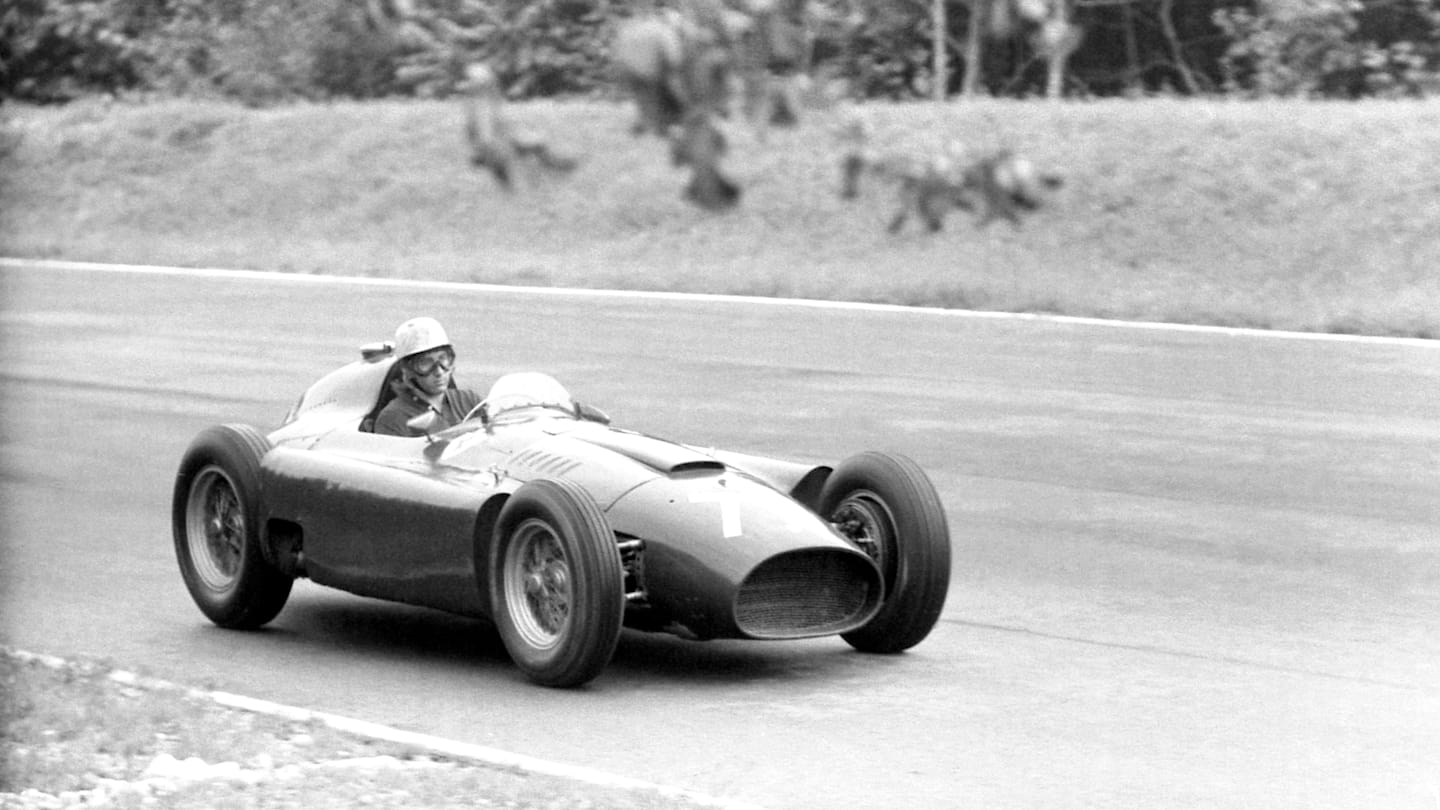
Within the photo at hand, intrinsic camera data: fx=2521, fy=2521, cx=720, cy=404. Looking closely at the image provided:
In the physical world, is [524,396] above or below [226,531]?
above

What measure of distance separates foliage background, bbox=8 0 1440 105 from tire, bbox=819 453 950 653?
53.6 ft

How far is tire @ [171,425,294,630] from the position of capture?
9617mm

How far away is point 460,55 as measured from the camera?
3.95 m

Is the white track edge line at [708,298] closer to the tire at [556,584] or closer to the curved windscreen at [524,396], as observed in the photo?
the curved windscreen at [524,396]

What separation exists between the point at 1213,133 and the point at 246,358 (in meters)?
12.3

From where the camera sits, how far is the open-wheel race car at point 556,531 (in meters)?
8.30

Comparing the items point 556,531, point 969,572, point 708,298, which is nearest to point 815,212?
point 708,298

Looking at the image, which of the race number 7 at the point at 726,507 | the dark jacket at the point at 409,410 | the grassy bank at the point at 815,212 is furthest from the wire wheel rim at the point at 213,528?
the grassy bank at the point at 815,212

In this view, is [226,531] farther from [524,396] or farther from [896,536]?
[896,536]

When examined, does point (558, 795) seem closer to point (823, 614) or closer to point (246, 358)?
point (823, 614)

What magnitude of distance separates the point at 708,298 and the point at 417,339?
1482 centimetres

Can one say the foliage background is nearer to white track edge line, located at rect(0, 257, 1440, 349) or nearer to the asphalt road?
white track edge line, located at rect(0, 257, 1440, 349)

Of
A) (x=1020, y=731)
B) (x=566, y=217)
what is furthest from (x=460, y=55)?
(x=566, y=217)

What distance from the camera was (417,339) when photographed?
32.1ft
